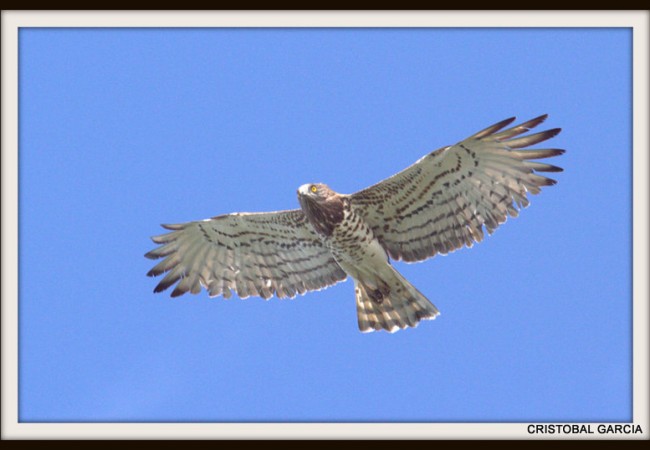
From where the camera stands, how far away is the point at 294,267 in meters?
14.6

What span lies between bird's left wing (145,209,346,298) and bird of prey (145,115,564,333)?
1 centimetres

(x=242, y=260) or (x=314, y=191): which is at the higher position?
(x=314, y=191)

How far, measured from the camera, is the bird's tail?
14.0m

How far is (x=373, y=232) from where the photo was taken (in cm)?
→ 1403

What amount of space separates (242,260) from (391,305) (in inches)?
85.6

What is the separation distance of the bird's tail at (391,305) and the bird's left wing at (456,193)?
14.9 inches

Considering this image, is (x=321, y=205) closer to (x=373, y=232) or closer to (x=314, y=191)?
(x=314, y=191)

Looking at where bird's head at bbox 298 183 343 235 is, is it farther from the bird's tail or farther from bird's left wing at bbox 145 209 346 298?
the bird's tail

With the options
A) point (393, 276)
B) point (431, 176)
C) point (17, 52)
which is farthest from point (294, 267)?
point (17, 52)

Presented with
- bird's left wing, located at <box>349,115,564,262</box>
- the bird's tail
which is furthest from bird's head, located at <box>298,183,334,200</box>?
the bird's tail

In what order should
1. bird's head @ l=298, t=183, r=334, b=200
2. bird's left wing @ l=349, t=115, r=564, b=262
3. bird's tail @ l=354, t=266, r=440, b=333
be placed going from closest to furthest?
bird's left wing @ l=349, t=115, r=564, b=262 < bird's head @ l=298, t=183, r=334, b=200 < bird's tail @ l=354, t=266, r=440, b=333

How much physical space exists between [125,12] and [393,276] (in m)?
4.75

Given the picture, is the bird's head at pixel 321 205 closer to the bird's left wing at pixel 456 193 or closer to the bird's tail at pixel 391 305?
the bird's left wing at pixel 456 193

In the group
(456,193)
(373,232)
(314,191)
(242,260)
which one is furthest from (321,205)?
(242,260)
